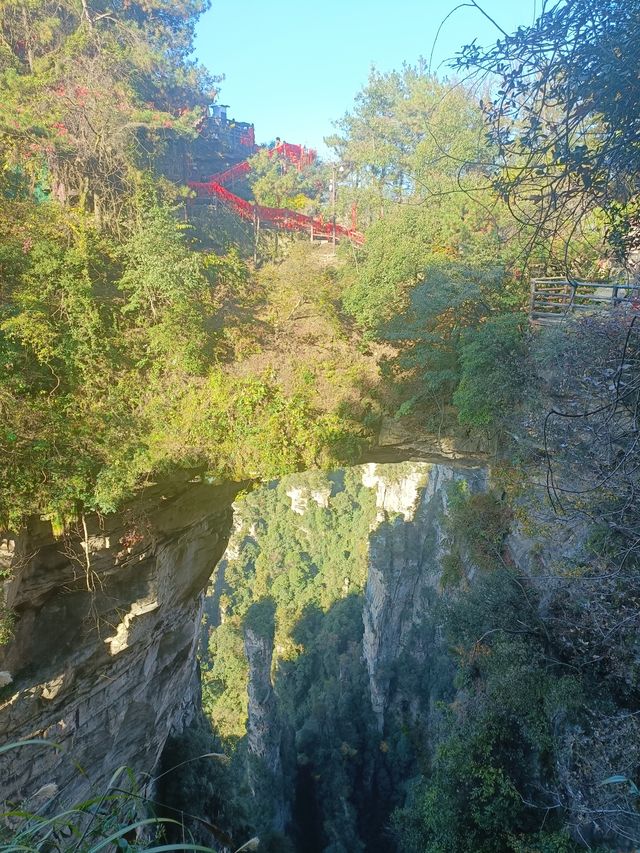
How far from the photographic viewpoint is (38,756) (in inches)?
256

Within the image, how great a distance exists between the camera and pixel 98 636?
7.39 metres

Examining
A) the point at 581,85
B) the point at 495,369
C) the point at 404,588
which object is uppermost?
the point at 581,85

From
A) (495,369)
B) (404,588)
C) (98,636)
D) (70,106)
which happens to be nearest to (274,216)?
(70,106)

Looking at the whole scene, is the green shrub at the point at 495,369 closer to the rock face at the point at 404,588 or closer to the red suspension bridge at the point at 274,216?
the red suspension bridge at the point at 274,216

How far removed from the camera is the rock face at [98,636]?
6.41 m

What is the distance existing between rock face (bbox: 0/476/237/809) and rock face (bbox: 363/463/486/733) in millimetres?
14027

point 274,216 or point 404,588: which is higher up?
point 274,216

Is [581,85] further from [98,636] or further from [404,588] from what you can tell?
[404,588]

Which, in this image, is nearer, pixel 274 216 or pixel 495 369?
pixel 495 369

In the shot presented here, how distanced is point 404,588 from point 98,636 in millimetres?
20689

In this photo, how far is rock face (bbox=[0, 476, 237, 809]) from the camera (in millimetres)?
6414

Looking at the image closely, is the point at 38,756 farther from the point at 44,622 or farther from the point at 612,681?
the point at 612,681

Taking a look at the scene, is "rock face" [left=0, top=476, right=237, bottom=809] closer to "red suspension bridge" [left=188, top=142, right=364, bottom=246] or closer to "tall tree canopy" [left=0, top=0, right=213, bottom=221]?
"tall tree canopy" [left=0, top=0, right=213, bottom=221]

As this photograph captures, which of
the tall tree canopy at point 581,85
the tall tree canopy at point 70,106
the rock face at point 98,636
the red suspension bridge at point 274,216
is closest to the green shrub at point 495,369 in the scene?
the tall tree canopy at point 581,85
